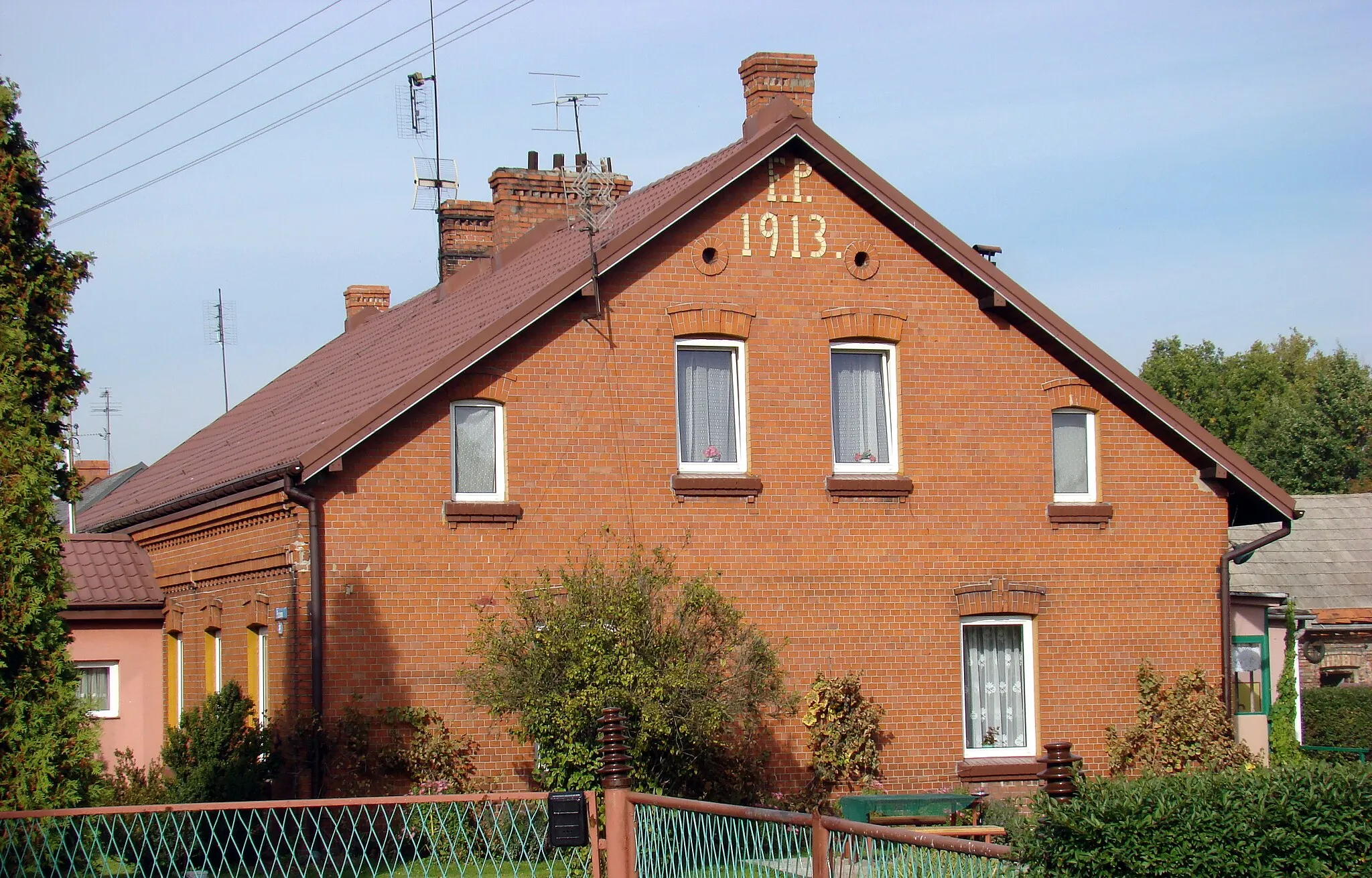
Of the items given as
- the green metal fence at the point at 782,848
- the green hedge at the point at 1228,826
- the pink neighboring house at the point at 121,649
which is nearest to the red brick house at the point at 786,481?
the pink neighboring house at the point at 121,649

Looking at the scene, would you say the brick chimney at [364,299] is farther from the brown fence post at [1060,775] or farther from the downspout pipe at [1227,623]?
the brown fence post at [1060,775]

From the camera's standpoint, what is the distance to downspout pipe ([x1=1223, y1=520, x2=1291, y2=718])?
1916 centimetres

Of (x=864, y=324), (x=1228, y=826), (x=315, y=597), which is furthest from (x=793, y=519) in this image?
(x=1228, y=826)

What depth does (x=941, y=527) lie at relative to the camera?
18.5m

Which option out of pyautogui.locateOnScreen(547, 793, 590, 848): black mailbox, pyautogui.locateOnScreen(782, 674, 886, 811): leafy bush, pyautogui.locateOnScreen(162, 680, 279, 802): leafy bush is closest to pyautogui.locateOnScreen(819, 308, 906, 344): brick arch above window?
pyautogui.locateOnScreen(782, 674, 886, 811): leafy bush

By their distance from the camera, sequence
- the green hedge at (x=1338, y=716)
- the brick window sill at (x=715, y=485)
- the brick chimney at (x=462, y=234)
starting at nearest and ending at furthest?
the brick window sill at (x=715, y=485)
the brick chimney at (x=462, y=234)
the green hedge at (x=1338, y=716)

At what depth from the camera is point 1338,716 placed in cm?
2831

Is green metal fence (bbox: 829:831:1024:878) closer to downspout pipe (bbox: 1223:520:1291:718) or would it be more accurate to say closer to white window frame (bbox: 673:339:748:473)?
white window frame (bbox: 673:339:748:473)

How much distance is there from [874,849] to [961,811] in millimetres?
9574

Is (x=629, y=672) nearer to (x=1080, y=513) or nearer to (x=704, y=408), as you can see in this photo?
(x=704, y=408)

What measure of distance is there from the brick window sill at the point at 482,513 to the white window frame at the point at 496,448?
139 mm

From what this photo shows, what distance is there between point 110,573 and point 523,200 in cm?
843

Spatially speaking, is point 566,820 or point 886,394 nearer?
point 566,820

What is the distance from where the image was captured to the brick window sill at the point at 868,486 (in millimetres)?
18125
